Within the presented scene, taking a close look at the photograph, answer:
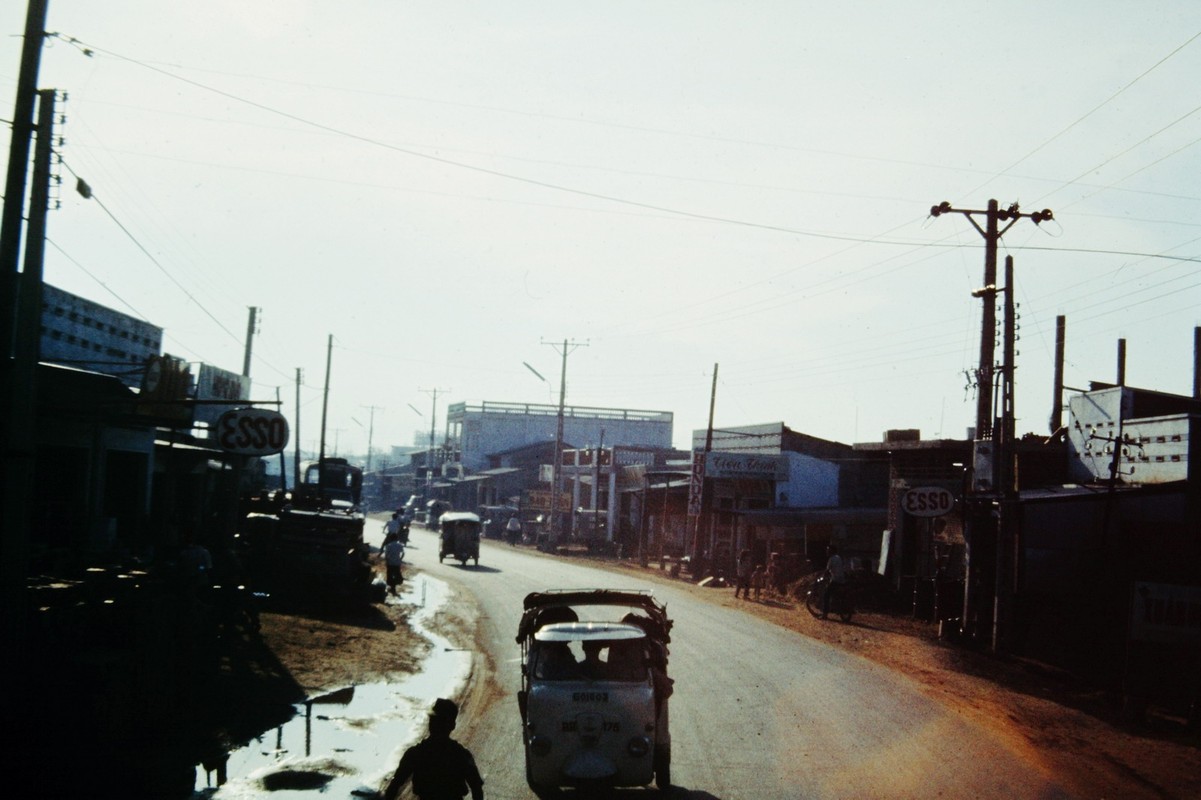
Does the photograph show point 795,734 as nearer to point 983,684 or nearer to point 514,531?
point 983,684

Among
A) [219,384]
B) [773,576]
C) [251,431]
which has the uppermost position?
[219,384]

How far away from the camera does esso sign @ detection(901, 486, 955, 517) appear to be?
21.2 m

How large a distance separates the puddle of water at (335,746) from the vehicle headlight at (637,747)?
9.22 ft

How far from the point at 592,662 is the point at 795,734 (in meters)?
4.12

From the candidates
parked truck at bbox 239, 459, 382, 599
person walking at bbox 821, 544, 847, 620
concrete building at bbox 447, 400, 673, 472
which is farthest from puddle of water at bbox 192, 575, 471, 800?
concrete building at bbox 447, 400, 673, 472

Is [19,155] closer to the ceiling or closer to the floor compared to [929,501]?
closer to the ceiling

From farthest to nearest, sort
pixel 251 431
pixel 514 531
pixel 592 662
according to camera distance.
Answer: pixel 514 531
pixel 251 431
pixel 592 662

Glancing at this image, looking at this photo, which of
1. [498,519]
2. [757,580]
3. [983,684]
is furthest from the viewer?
[498,519]

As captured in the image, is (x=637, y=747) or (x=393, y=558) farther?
(x=393, y=558)

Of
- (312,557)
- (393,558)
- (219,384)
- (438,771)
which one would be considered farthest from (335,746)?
(219,384)

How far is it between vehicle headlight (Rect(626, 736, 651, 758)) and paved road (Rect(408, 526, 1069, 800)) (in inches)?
35.0

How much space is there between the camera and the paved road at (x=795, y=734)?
1027 centimetres

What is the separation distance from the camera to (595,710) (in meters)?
9.43

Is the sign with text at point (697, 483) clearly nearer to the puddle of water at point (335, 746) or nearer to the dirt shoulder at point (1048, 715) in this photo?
the dirt shoulder at point (1048, 715)
